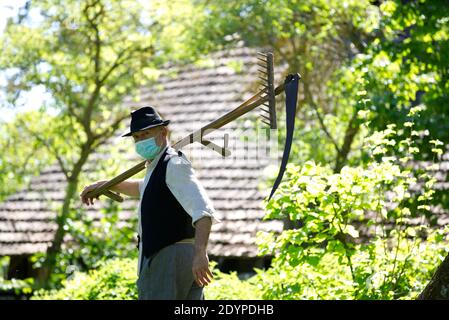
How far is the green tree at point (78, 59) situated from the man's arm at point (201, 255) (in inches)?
305

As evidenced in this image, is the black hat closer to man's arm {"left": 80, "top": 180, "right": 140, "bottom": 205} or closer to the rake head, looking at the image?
man's arm {"left": 80, "top": 180, "right": 140, "bottom": 205}

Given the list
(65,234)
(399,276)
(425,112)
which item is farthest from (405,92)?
(65,234)

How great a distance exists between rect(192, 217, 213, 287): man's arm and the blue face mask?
0.58 metres

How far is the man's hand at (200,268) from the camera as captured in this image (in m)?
4.72

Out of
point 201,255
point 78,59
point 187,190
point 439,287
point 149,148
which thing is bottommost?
point 439,287

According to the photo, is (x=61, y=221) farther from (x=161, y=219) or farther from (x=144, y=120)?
(x=161, y=219)

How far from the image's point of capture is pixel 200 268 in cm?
472

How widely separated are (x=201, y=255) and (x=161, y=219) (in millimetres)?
354

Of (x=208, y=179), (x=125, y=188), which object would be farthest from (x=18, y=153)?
(x=125, y=188)

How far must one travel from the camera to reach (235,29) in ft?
39.3

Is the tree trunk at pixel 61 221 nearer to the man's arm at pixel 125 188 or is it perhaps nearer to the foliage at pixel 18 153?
the foliage at pixel 18 153

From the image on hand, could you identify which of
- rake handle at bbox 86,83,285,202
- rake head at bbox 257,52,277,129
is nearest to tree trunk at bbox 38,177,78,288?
rake handle at bbox 86,83,285,202

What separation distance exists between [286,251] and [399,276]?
3.14ft
